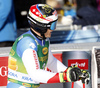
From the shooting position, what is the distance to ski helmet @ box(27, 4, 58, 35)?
3.46 meters

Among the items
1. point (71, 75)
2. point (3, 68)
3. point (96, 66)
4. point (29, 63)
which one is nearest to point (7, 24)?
point (3, 68)

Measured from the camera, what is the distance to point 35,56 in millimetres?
3393

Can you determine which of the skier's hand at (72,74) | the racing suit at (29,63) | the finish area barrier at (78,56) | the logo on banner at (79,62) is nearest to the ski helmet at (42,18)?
the racing suit at (29,63)

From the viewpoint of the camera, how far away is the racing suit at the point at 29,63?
3.33 m

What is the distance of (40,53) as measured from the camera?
362cm

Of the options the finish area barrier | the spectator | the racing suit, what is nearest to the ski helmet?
the racing suit

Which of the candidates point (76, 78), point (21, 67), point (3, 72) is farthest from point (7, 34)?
point (76, 78)

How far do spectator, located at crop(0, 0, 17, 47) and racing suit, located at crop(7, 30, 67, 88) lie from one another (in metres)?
1.52

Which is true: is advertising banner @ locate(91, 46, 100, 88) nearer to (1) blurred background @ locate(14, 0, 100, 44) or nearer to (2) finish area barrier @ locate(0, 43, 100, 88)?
(2) finish area barrier @ locate(0, 43, 100, 88)

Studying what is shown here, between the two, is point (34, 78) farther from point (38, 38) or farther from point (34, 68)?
point (38, 38)

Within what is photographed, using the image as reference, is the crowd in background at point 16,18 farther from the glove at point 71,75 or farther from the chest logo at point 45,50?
the glove at point 71,75

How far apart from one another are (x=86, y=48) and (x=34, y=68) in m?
1.44

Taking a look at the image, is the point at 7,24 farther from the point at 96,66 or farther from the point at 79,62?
the point at 96,66

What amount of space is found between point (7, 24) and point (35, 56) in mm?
2021
